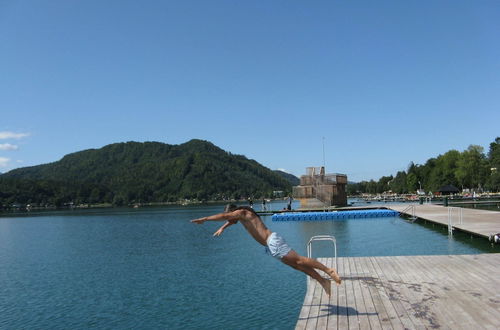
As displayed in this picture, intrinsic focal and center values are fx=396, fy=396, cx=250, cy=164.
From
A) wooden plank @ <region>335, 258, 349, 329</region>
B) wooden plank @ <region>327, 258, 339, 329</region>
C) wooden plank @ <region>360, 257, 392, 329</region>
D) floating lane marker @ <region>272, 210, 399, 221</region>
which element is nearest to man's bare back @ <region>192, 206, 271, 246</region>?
wooden plank @ <region>327, 258, 339, 329</region>

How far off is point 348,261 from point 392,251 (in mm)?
8167

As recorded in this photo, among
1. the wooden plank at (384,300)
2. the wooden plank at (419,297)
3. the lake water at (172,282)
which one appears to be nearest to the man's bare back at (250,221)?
the wooden plank at (384,300)

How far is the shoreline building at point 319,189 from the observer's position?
191 feet

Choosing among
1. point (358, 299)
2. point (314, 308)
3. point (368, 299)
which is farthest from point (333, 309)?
point (368, 299)

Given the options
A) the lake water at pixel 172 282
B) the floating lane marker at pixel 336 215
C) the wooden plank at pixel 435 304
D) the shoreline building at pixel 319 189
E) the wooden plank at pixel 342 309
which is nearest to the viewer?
the wooden plank at pixel 435 304

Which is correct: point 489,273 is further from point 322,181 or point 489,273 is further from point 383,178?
point 383,178

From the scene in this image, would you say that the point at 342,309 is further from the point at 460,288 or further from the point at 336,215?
the point at 336,215

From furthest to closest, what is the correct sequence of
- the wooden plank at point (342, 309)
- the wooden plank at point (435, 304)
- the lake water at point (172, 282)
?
the lake water at point (172, 282), the wooden plank at point (342, 309), the wooden plank at point (435, 304)

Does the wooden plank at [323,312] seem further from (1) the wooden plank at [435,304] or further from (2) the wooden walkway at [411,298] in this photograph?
(1) the wooden plank at [435,304]

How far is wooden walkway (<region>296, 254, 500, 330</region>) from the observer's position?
708 cm

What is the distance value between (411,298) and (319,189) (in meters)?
50.7

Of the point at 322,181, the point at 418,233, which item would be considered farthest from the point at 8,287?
the point at 322,181

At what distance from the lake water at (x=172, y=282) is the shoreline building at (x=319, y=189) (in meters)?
27.9

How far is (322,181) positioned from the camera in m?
59.0
